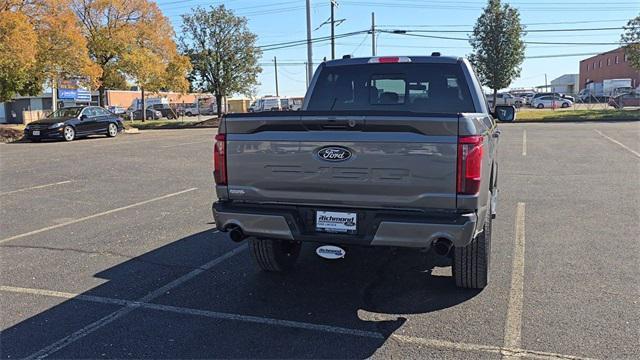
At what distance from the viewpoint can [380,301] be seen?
176 inches

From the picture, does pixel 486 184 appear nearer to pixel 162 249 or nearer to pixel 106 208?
pixel 162 249

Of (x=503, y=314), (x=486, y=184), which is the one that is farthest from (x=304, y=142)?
(x=503, y=314)

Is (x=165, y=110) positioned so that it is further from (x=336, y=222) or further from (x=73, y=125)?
(x=336, y=222)

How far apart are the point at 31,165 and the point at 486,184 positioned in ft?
45.0

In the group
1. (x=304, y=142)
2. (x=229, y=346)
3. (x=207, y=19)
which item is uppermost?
(x=207, y=19)

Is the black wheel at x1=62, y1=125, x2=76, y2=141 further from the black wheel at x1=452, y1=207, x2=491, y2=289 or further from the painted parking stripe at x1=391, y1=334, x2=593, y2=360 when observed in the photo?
the painted parking stripe at x1=391, y1=334, x2=593, y2=360

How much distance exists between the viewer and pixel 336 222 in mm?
3963

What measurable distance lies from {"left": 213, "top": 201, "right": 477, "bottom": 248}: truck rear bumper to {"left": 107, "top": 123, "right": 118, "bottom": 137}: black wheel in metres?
24.7

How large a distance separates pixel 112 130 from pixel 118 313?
2469 centimetres

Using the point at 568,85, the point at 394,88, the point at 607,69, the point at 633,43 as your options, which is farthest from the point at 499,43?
the point at 568,85

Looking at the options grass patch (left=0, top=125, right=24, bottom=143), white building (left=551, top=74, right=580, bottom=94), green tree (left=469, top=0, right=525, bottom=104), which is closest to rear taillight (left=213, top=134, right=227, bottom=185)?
grass patch (left=0, top=125, right=24, bottom=143)

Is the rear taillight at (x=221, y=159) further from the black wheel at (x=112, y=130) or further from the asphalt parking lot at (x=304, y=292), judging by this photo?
the black wheel at (x=112, y=130)

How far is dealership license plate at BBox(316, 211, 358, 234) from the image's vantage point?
3.92 metres

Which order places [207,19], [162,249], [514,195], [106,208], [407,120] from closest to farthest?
[407,120], [162,249], [106,208], [514,195], [207,19]
